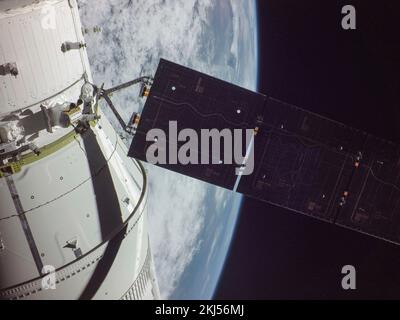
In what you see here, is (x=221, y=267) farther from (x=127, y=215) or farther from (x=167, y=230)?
(x=127, y=215)

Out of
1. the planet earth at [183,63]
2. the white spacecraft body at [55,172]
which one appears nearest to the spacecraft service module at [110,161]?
the white spacecraft body at [55,172]

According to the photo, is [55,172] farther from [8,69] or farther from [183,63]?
[183,63]

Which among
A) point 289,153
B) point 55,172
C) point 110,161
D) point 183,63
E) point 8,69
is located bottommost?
point 289,153

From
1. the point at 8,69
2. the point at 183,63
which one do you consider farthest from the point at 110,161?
the point at 183,63

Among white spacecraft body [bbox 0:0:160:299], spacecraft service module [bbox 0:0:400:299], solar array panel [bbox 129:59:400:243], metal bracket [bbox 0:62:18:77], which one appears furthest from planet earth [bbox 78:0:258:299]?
metal bracket [bbox 0:62:18:77]

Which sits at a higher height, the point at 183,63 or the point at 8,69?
the point at 8,69

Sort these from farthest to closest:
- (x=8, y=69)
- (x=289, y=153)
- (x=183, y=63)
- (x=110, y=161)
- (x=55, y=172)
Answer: (x=183, y=63) < (x=289, y=153) < (x=110, y=161) < (x=55, y=172) < (x=8, y=69)

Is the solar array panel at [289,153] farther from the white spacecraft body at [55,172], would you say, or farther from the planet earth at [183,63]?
the planet earth at [183,63]

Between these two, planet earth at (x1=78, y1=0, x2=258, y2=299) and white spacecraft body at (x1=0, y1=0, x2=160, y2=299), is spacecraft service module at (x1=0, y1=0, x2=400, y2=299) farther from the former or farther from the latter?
planet earth at (x1=78, y1=0, x2=258, y2=299)
